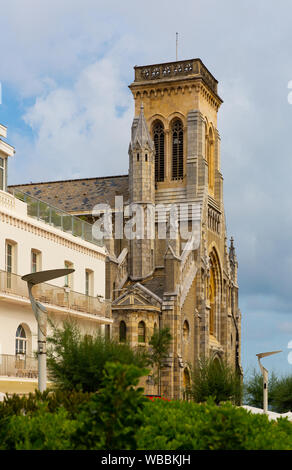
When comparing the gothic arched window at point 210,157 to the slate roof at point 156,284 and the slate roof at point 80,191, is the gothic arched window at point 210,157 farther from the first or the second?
the slate roof at point 156,284

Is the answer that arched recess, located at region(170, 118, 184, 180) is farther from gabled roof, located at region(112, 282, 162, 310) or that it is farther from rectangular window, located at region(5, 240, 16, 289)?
rectangular window, located at region(5, 240, 16, 289)

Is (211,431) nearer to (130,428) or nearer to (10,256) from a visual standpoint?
(130,428)

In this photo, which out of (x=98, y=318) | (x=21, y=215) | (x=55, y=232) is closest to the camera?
(x=21, y=215)

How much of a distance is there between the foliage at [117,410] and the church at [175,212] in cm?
4372

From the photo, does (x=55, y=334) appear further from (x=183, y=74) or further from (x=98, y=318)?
(x=183, y=74)

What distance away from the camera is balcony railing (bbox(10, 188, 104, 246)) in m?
32.1

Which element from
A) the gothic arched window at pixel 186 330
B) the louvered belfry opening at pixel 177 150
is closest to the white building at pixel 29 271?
the gothic arched window at pixel 186 330

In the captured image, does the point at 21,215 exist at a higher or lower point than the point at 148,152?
lower

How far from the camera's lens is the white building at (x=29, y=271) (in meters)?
29.2

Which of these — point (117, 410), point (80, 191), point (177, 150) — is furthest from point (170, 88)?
point (117, 410)

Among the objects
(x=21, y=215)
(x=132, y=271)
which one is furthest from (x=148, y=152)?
(x=21, y=215)

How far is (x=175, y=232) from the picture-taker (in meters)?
58.5

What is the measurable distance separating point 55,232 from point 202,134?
33964 mm
